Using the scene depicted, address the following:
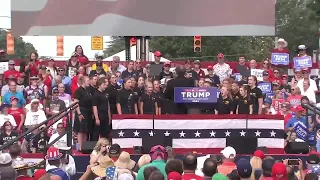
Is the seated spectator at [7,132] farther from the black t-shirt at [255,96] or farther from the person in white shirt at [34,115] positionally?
the black t-shirt at [255,96]

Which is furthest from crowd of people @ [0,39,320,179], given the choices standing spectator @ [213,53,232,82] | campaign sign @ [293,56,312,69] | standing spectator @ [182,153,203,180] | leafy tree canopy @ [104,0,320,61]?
leafy tree canopy @ [104,0,320,61]

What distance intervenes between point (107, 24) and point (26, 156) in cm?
1144

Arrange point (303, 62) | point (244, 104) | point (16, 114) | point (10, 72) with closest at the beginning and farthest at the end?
point (244, 104), point (16, 114), point (10, 72), point (303, 62)

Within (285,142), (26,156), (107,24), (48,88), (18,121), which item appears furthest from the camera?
(107,24)

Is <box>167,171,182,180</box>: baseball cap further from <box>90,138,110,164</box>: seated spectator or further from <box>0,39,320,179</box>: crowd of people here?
<box>0,39,320,179</box>: crowd of people

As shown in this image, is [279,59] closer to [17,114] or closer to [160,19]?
[160,19]

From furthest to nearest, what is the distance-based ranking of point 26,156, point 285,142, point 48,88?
1. point 48,88
2. point 285,142
3. point 26,156

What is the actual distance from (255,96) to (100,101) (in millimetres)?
3330

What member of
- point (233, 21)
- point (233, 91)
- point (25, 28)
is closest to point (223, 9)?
point (233, 21)

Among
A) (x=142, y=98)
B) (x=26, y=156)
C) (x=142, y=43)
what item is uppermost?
(x=142, y=43)

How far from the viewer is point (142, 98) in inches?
648

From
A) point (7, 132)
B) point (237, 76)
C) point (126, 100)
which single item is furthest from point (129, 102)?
point (237, 76)

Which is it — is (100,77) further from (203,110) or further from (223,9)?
(223,9)

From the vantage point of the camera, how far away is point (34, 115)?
58.3 ft
